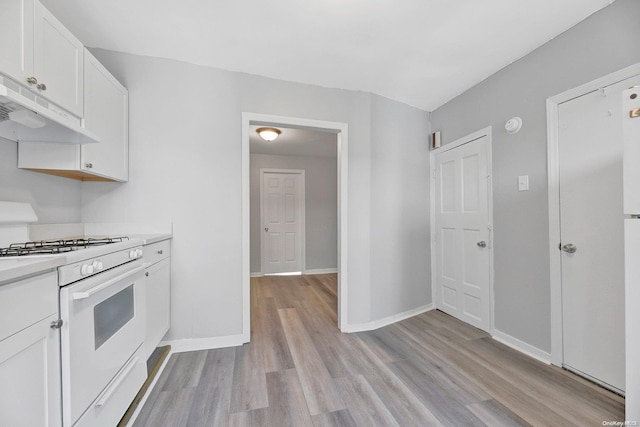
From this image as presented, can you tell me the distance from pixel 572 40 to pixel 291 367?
306cm

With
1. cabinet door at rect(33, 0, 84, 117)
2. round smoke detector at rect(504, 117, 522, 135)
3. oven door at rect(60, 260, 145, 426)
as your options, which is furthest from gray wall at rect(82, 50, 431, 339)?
round smoke detector at rect(504, 117, 522, 135)

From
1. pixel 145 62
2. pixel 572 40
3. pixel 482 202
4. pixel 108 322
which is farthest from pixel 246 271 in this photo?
pixel 572 40

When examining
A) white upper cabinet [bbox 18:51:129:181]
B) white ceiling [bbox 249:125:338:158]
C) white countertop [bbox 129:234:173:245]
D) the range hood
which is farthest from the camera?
white ceiling [bbox 249:125:338:158]

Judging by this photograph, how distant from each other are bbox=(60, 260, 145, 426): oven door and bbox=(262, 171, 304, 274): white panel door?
133 inches

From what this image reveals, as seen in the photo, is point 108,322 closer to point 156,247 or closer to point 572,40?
point 156,247

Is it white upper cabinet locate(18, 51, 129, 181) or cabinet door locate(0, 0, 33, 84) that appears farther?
white upper cabinet locate(18, 51, 129, 181)

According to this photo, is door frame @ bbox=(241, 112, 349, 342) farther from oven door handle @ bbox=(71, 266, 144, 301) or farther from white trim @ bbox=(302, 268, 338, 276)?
white trim @ bbox=(302, 268, 338, 276)

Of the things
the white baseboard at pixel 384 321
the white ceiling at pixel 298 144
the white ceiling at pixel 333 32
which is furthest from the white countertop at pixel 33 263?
the white ceiling at pixel 298 144

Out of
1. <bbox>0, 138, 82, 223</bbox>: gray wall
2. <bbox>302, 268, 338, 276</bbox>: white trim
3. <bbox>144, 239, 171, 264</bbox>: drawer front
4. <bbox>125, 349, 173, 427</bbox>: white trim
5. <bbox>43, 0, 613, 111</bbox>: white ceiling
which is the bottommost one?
<bbox>302, 268, 338, 276</bbox>: white trim

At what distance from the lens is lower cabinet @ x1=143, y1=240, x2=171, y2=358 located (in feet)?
5.43

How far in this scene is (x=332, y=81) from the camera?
238 cm

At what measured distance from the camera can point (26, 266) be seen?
30.6 inches

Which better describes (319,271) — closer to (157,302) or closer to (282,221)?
(282,221)

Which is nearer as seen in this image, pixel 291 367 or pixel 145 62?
pixel 291 367
